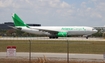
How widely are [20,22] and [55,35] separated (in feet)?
42.0

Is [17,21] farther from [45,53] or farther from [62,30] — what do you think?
[45,53]

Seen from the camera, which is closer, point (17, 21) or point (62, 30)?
point (62, 30)

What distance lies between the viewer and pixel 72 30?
72312 millimetres

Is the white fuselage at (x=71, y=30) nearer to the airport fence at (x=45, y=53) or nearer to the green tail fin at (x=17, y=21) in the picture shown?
the green tail fin at (x=17, y=21)

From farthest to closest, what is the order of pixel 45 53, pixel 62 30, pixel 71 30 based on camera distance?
pixel 62 30
pixel 71 30
pixel 45 53

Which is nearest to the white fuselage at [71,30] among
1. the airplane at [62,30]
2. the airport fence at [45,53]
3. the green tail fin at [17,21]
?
the airplane at [62,30]

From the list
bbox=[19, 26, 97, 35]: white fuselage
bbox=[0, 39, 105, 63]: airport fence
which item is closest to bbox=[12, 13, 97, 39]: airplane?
bbox=[19, 26, 97, 35]: white fuselage

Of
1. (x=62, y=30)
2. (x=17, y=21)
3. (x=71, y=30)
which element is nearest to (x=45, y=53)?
(x=71, y=30)

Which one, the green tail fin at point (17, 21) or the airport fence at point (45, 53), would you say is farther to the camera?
the green tail fin at point (17, 21)

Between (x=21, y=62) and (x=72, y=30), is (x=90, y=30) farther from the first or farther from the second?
(x=21, y=62)

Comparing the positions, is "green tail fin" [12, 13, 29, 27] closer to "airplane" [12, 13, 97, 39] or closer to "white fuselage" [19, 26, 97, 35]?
"airplane" [12, 13, 97, 39]

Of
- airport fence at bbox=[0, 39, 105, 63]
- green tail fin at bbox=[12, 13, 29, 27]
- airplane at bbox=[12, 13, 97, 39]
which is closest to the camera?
airport fence at bbox=[0, 39, 105, 63]

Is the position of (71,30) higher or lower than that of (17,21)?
lower

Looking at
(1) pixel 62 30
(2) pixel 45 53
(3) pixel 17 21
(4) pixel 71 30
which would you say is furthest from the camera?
(3) pixel 17 21
